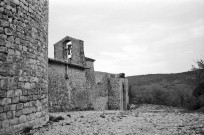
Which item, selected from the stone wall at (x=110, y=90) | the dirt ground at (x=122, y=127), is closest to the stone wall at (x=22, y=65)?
the dirt ground at (x=122, y=127)

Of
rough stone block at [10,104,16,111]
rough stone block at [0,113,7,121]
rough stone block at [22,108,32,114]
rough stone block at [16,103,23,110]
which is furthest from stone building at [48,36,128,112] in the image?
rough stone block at [0,113,7,121]

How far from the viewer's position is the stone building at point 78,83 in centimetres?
1199

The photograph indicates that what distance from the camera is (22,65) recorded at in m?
5.38

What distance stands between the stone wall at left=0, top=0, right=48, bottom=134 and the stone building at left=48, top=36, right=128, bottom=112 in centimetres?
493

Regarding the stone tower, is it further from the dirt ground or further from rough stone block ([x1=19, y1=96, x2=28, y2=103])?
Result: rough stone block ([x1=19, y1=96, x2=28, y2=103])

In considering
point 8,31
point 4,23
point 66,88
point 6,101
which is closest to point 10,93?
point 6,101

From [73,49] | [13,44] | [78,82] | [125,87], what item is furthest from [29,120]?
[125,87]

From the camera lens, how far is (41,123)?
20.4ft

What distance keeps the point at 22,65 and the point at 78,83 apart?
30.3 ft

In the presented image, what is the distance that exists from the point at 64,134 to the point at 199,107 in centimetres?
1090

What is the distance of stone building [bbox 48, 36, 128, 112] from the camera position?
1199 cm

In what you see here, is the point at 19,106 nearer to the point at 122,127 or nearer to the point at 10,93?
the point at 10,93

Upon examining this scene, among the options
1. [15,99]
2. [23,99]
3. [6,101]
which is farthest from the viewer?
[23,99]

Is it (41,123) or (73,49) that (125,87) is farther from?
(41,123)
